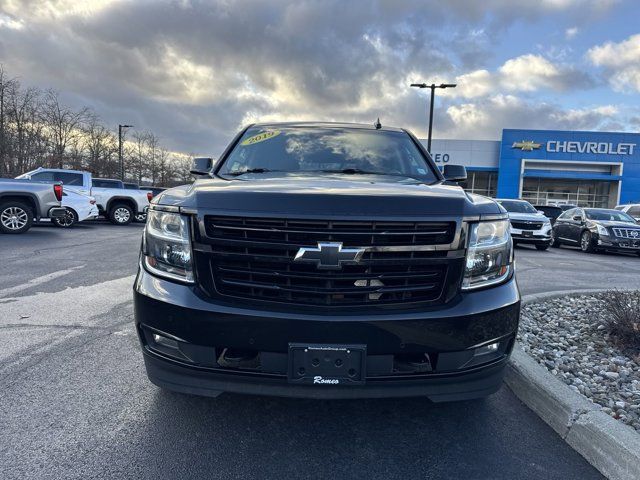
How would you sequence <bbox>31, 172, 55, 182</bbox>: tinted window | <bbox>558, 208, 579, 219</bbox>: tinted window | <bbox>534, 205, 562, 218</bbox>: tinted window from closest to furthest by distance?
<bbox>31, 172, 55, 182</bbox>: tinted window, <bbox>558, 208, 579, 219</bbox>: tinted window, <bbox>534, 205, 562, 218</bbox>: tinted window

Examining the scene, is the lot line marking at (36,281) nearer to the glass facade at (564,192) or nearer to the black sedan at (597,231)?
the black sedan at (597,231)

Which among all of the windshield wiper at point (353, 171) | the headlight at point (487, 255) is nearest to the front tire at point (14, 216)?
the windshield wiper at point (353, 171)

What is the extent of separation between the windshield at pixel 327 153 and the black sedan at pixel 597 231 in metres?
12.4

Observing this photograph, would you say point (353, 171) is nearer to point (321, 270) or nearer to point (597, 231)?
point (321, 270)

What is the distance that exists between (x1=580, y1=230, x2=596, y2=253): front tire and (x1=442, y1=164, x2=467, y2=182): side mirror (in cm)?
1279

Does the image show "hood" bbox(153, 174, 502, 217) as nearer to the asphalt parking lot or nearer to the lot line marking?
the asphalt parking lot

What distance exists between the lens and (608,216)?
14562 millimetres

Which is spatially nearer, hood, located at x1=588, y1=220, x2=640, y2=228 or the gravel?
the gravel

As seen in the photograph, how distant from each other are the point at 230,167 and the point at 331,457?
7.29 ft

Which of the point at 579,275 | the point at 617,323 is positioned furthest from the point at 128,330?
the point at 579,275

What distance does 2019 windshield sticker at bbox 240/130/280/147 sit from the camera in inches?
152

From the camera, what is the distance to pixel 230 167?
3535 mm

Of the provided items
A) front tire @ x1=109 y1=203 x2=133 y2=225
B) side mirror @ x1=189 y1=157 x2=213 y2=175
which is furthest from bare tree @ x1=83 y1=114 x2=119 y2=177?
side mirror @ x1=189 y1=157 x2=213 y2=175

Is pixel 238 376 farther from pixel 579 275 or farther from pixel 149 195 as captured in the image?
pixel 149 195
